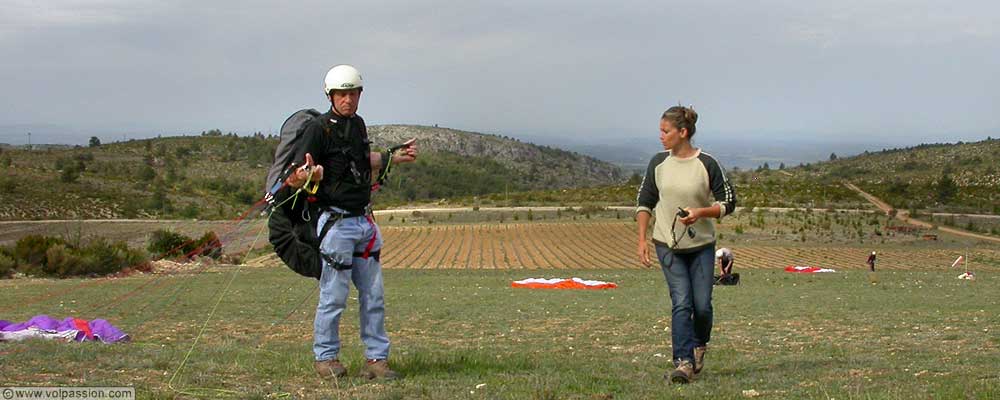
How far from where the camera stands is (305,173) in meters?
6.54

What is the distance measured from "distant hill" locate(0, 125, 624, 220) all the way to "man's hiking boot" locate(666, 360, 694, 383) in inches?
125

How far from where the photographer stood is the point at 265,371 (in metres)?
7.01

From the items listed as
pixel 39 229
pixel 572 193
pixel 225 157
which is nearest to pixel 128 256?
pixel 39 229

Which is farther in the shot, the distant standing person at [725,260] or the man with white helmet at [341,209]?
the distant standing person at [725,260]

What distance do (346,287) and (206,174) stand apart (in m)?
103

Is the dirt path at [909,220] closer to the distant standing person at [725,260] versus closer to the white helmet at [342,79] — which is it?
the distant standing person at [725,260]

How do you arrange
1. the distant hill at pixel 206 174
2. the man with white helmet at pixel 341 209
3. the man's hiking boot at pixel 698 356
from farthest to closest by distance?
the distant hill at pixel 206 174
the man's hiking boot at pixel 698 356
the man with white helmet at pixel 341 209

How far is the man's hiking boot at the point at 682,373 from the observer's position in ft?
22.4

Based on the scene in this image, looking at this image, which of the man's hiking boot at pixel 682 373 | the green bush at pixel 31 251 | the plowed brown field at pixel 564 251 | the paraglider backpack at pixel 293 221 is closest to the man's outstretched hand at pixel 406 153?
the paraglider backpack at pixel 293 221

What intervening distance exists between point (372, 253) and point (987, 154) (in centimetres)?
10892

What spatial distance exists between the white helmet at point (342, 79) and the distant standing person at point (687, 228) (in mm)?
2204

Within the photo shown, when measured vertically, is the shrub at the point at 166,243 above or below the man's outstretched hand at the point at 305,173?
below

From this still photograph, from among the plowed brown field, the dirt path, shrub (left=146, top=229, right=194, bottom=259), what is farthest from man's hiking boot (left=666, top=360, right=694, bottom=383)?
the dirt path

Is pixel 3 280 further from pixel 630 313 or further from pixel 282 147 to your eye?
pixel 282 147
